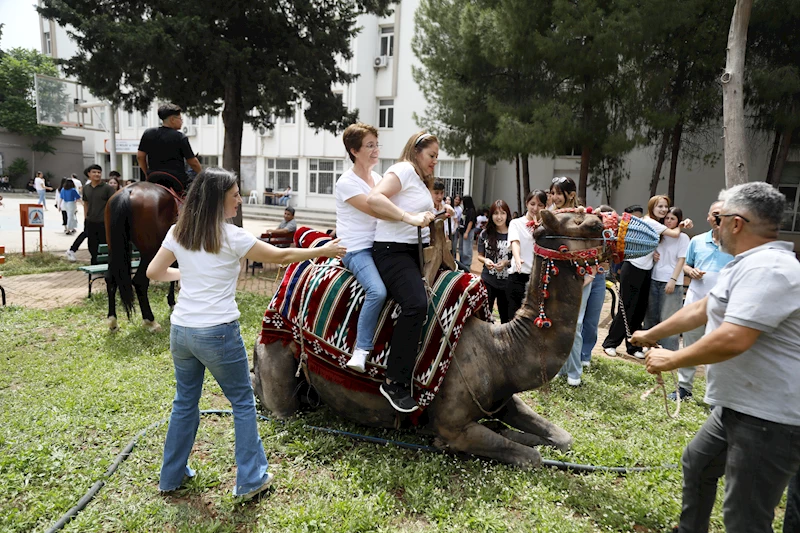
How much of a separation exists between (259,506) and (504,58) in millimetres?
13777

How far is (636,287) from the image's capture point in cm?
695

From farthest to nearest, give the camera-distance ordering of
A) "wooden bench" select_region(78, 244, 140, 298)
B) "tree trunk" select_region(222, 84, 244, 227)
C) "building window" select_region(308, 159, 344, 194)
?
"building window" select_region(308, 159, 344, 194) → "tree trunk" select_region(222, 84, 244, 227) → "wooden bench" select_region(78, 244, 140, 298)

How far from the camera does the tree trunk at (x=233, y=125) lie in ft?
41.3

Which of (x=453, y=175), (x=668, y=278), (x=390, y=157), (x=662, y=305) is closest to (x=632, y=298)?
(x=662, y=305)

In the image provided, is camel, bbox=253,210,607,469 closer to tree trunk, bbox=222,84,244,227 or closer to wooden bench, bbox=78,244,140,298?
wooden bench, bbox=78,244,140,298

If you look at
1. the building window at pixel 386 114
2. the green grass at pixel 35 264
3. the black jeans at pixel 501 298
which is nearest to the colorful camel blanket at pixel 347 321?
the black jeans at pixel 501 298

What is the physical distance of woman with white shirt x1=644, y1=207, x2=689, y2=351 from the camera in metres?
6.28

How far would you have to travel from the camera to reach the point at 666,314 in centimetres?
647

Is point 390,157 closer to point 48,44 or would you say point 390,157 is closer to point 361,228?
point 361,228

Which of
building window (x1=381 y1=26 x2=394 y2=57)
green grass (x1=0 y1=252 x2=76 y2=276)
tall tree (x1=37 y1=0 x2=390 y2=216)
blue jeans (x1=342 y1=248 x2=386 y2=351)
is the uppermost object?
building window (x1=381 y1=26 x2=394 y2=57)

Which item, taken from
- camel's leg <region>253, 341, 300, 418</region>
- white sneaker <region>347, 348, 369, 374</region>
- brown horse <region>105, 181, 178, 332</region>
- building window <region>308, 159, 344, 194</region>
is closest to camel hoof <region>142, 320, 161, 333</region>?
brown horse <region>105, 181, 178, 332</region>

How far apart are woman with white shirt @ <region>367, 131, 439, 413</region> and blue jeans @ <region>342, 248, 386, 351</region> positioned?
0.19ft

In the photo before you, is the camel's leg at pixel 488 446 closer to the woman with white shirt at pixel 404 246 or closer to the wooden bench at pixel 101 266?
the woman with white shirt at pixel 404 246

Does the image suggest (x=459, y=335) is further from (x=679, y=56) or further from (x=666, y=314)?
(x=679, y=56)
